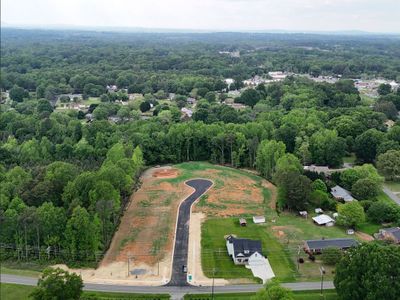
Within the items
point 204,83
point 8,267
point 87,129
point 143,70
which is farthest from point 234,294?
point 143,70

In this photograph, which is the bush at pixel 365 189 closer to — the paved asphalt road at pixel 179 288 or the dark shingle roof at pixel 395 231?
the dark shingle roof at pixel 395 231

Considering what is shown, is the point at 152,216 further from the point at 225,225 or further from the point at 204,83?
the point at 204,83

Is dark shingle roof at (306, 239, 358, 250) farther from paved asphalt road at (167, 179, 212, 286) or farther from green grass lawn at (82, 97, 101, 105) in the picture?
green grass lawn at (82, 97, 101, 105)

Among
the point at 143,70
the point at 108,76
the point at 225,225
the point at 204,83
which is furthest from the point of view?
the point at 143,70

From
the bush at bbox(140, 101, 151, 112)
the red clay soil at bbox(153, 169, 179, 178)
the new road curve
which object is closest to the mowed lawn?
the new road curve

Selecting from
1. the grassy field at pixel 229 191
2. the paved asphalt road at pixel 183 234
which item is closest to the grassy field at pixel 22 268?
the paved asphalt road at pixel 183 234

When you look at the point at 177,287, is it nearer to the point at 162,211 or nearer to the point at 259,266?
the point at 259,266

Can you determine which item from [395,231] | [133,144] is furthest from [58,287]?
[133,144]
